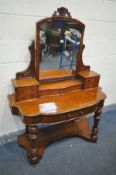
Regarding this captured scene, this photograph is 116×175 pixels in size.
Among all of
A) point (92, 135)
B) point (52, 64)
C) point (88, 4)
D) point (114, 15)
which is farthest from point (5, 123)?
point (114, 15)

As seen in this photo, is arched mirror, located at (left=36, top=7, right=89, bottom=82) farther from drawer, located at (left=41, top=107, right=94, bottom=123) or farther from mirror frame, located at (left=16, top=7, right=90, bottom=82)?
drawer, located at (left=41, top=107, right=94, bottom=123)

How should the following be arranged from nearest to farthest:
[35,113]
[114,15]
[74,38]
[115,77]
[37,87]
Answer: [35,113] < [37,87] < [74,38] < [114,15] < [115,77]

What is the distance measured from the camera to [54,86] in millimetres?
1643

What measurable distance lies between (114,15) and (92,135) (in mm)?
1391

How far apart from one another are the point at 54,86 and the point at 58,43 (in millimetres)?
402

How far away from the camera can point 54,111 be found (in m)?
1.43

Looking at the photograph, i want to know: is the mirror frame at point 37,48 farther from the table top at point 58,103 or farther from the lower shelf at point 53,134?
the lower shelf at point 53,134

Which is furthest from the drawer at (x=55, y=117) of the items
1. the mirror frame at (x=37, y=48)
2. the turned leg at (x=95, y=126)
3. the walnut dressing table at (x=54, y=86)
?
the mirror frame at (x=37, y=48)

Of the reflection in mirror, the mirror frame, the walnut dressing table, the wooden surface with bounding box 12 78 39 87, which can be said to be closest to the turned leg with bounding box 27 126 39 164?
the walnut dressing table

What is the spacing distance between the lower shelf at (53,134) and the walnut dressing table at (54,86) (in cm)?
1

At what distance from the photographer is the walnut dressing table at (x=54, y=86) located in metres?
1.45

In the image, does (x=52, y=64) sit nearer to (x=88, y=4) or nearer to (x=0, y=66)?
(x=0, y=66)

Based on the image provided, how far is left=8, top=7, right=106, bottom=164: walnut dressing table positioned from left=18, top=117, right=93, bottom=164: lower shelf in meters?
0.01

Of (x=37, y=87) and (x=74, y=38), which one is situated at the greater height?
(x=74, y=38)
